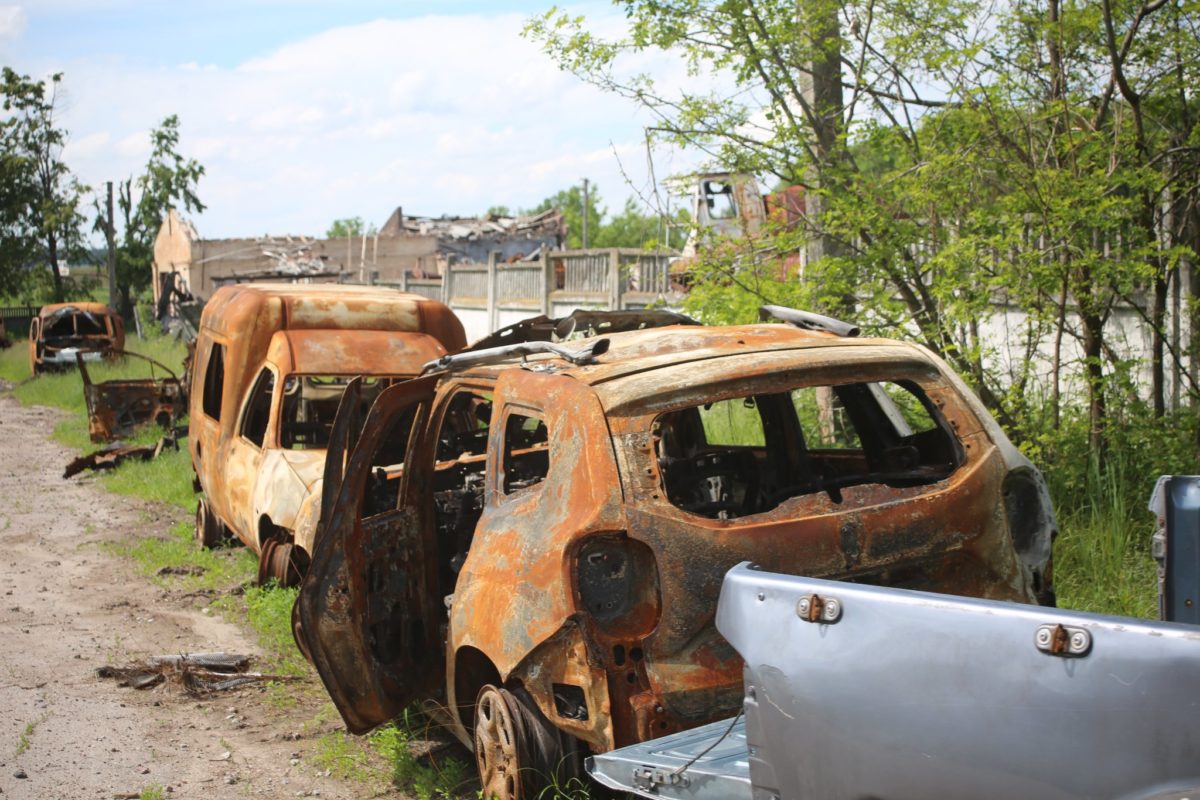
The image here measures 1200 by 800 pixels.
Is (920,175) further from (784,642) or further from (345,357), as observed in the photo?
(784,642)

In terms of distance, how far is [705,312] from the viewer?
932 centimetres

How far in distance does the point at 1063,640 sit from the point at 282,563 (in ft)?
22.0

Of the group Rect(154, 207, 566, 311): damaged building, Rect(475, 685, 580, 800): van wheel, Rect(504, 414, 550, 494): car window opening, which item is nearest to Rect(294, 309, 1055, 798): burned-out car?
Rect(475, 685, 580, 800): van wheel

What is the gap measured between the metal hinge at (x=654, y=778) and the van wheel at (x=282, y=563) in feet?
16.4

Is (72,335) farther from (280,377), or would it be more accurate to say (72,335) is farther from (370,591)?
(370,591)

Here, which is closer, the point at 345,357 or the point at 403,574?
the point at 403,574

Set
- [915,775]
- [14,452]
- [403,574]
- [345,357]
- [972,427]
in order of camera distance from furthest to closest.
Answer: [14,452] < [345,357] < [403,574] < [972,427] < [915,775]

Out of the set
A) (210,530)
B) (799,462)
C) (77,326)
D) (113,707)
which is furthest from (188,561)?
(77,326)

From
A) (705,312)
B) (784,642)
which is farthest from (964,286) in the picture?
(784,642)

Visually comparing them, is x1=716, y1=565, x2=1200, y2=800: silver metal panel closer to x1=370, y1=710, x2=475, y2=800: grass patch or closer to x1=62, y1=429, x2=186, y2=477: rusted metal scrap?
x1=370, y1=710, x2=475, y2=800: grass patch

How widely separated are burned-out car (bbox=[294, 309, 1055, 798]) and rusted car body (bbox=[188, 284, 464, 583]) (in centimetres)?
285

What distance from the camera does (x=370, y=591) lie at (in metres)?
5.39

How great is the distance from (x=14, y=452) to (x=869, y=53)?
1377cm

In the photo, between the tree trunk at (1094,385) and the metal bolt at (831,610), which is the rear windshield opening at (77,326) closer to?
the tree trunk at (1094,385)
